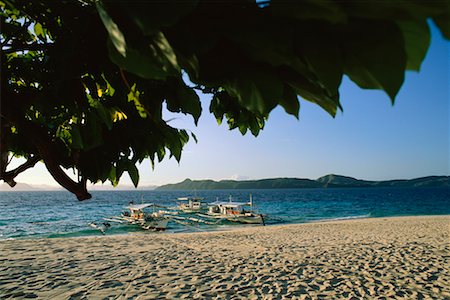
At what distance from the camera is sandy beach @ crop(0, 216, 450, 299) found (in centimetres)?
737

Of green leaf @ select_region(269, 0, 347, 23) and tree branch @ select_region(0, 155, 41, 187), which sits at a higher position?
green leaf @ select_region(269, 0, 347, 23)

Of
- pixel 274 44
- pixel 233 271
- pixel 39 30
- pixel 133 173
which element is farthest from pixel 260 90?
pixel 233 271

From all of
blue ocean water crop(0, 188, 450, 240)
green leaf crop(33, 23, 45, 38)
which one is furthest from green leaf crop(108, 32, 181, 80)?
blue ocean water crop(0, 188, 450, 240)

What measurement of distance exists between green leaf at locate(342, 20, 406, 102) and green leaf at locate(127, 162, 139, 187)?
3.14ft

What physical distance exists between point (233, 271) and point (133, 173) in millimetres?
8910

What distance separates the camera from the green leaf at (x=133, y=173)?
1174 millimetres

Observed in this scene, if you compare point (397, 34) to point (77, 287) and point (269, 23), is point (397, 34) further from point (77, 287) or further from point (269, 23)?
point (77, 287)

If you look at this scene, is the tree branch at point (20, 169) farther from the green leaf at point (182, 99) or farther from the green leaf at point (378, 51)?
the green leaf at point (378, 51)

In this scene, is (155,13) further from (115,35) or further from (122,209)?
(122,209)

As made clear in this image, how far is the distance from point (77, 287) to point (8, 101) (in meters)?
8.57

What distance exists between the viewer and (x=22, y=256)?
12859 mm

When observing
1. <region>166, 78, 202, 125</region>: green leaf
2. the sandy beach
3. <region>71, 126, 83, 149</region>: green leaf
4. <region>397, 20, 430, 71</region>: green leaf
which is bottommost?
the sandy beach

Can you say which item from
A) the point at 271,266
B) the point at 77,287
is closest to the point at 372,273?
the point at 271,266

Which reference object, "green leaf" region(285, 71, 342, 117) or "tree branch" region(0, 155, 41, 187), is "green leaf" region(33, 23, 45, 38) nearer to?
"tree branch" region(0, 155, 41, 187)
